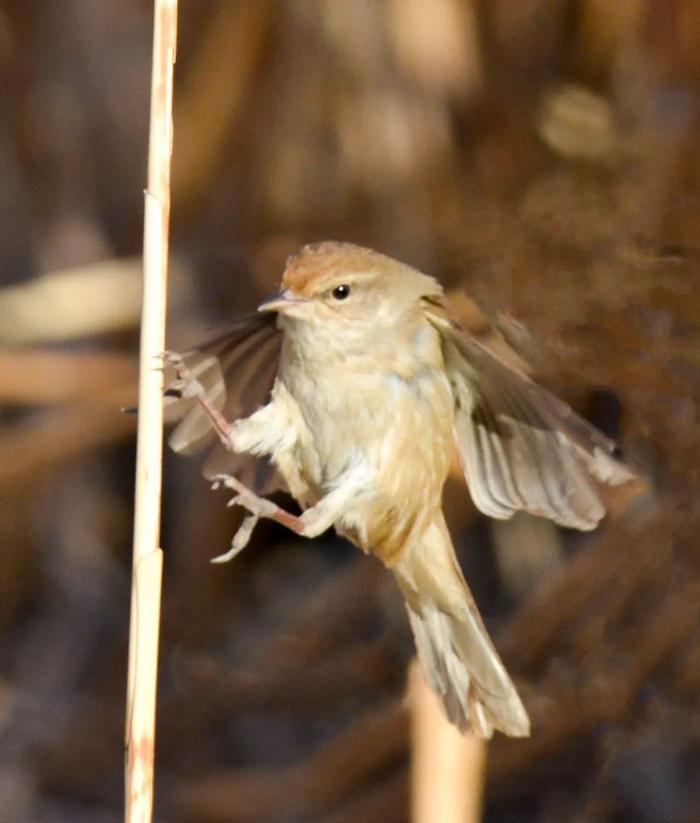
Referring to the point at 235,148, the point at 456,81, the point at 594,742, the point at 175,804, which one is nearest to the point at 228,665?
the point at 175,804

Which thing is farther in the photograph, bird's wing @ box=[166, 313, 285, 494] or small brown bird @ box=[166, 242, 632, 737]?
bird's wing @ box=[166, 313, 285, 494]

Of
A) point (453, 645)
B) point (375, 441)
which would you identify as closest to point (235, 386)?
point (375, 441)

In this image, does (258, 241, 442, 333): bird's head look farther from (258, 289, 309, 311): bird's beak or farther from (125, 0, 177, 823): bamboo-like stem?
(125, 0, 177, 823): bamboo-like stem

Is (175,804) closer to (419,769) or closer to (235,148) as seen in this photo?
(419,769)

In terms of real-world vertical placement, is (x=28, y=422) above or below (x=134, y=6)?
below

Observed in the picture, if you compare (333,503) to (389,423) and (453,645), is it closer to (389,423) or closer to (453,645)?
(389,423)

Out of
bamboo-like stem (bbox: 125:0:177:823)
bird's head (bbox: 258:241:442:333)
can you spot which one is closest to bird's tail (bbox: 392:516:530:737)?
bird's head (bbox: 258:241:442:333)
